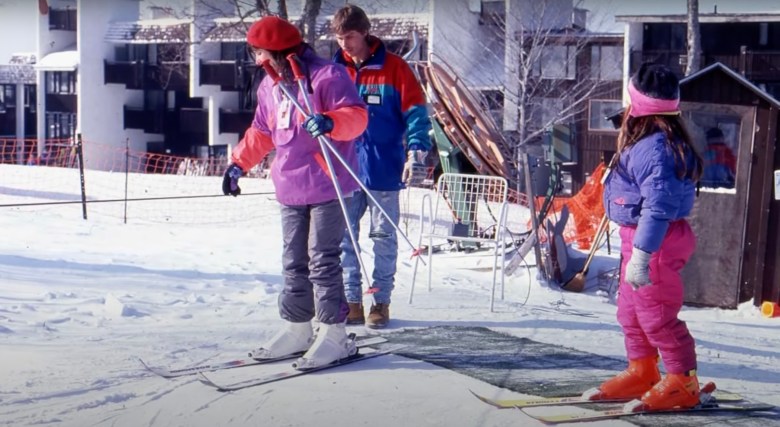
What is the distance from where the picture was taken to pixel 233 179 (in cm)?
565

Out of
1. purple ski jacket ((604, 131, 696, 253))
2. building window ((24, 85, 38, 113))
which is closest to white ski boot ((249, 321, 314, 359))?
purple ski jacket ((604, 131, 696, 253))

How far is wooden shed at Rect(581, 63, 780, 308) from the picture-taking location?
28.7ft

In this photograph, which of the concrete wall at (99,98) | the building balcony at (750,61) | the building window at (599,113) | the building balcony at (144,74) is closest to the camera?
the building balcony at (750,61)

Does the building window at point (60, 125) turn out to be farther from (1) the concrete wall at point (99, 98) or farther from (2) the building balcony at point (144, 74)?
(2) the building balcony at point (144, 74)

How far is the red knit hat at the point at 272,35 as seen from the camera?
5.18 m

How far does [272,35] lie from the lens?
17.0ft

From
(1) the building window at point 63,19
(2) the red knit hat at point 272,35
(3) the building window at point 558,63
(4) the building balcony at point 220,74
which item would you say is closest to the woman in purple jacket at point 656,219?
(2) the red knit hat at point 272,35

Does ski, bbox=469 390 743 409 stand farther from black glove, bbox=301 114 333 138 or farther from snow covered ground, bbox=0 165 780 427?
black glove, bbox=301 114 333 138

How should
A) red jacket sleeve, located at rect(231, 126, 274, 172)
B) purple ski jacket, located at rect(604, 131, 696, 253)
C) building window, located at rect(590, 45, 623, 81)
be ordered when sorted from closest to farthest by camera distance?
purple ski jacket, located at rect(604, 131, 696, 253) < red jacket sleeve, located at rect(231, 126, 274, 172) < building window, located at rect(590, 45, 623, 81)

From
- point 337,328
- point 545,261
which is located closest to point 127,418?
point 337,328

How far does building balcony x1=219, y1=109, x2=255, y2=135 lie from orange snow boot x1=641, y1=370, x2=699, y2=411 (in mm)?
34436

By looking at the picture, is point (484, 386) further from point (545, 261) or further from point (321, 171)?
point (545, 261)

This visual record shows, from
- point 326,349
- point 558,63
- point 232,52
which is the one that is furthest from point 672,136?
point 232,52

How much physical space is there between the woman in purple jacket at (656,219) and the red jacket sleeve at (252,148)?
196 centimetres
